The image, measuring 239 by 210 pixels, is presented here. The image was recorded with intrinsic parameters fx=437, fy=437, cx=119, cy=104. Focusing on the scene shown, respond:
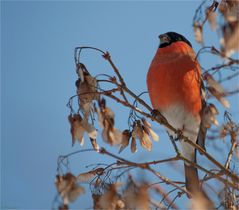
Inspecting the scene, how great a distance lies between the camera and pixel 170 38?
2922mm

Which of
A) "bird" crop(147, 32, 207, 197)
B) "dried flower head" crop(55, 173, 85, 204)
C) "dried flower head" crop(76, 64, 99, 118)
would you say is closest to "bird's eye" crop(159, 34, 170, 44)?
"bird" crop(147, 32, 207, 197)

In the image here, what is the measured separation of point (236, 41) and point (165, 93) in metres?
1.41

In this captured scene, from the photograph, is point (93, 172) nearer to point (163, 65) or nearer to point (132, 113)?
point (132, 113)

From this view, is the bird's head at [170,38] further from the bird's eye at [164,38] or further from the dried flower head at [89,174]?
the dried flower head at [89,174]

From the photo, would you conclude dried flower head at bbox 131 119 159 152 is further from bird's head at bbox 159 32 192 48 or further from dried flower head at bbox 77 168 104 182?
bird's head at bbox 159 32 192 48

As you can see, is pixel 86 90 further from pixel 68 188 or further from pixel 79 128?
pixel 68 188

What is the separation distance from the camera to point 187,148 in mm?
2721

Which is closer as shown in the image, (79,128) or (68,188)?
(68,188)

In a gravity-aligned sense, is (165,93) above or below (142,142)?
above

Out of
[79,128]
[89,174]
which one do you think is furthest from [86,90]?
[89,174]

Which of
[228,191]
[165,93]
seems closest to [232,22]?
[228,191]

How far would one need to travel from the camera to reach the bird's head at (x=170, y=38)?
2.89 meters

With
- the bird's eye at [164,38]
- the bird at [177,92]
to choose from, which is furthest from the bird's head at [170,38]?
the bird at [177,92]

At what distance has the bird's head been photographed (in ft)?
9.47
